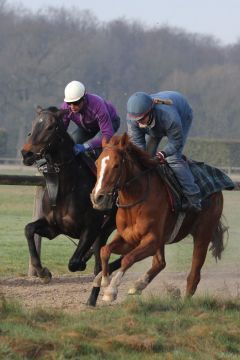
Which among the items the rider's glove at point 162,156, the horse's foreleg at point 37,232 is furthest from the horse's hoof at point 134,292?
the horse's foreleg at point 37,232

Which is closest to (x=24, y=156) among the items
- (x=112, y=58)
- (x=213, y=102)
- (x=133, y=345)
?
(x=133, y=345)

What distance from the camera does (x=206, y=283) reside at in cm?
1162

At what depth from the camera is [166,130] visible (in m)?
9.20

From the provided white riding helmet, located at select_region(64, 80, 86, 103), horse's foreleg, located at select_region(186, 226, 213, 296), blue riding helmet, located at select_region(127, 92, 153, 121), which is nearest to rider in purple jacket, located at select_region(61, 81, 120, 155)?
white riding helmet, located at select_region(64, 80, 86, 103)

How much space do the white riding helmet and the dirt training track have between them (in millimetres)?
1815

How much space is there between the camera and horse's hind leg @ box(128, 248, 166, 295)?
8.84m

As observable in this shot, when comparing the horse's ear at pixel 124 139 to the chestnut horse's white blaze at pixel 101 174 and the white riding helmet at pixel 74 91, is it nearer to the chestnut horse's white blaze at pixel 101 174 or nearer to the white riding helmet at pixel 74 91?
the chestnut horse's white blaze at pixel 101 174

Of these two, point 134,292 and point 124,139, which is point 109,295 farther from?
point 124,139

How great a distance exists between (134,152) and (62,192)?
3.64ft

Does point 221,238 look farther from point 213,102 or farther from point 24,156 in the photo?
point 213,102

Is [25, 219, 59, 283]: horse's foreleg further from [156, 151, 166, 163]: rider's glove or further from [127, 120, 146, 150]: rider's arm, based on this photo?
[156, 151, 166, 163]: rider's glove

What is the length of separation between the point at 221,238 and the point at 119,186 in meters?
2.23

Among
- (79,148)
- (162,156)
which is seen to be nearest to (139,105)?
(162,156)

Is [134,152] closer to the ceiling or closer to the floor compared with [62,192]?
closer to the ceiling
